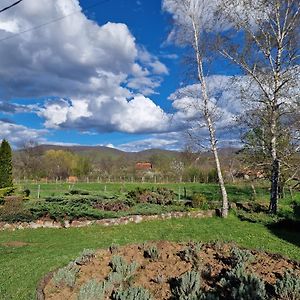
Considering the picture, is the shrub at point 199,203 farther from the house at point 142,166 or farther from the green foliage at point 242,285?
the house at point 142,166

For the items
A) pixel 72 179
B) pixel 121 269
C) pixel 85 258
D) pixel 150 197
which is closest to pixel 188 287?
pixel 121 269

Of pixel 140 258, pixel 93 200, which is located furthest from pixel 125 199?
pixel 140 258

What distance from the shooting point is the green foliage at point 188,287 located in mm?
4836

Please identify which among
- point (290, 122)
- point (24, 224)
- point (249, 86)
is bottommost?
point (24, 224)

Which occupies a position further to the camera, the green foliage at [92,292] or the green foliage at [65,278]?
the green foliage at [65,278]

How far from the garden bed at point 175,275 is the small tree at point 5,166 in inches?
669

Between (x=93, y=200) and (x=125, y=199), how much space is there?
1.61 metres

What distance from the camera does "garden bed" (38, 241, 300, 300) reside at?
4816 mm

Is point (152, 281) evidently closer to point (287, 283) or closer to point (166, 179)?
point (287, 283)

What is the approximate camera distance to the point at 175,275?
19.0 ft

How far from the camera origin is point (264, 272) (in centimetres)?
565

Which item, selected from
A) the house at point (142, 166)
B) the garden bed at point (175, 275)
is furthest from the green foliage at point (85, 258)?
the house at point (142, 166)

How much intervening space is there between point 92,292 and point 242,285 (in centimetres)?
193

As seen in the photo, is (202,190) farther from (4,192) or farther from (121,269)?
(121,269)
